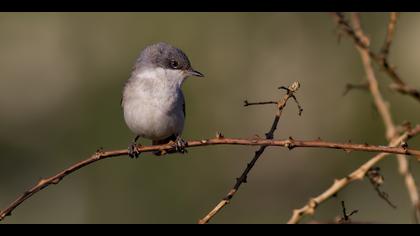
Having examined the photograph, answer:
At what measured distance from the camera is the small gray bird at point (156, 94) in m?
5.20

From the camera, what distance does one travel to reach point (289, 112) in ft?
33.8

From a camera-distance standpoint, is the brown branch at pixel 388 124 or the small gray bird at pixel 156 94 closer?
the brown branch at pixel 388 124

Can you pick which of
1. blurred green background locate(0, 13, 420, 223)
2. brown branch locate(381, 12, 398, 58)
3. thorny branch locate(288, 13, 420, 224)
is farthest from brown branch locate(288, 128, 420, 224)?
blurred green background locate(0, 13, 420, 223)

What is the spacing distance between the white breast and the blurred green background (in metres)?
2.88

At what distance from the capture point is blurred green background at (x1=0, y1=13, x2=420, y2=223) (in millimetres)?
8742

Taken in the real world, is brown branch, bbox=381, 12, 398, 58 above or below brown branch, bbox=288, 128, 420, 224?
above

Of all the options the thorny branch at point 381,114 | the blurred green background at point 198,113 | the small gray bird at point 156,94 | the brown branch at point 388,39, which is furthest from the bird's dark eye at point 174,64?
the blurred green background at point 198,113

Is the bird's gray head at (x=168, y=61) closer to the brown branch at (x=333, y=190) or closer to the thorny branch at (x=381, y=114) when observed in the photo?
the thorny branch at (x=381, y=114)

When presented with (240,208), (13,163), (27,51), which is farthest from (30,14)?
(240,208)

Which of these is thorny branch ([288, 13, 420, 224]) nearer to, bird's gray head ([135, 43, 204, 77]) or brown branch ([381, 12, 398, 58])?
brown branch ([381, 12, 398, 58])

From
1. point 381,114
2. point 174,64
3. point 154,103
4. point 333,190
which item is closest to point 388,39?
point 381,114
